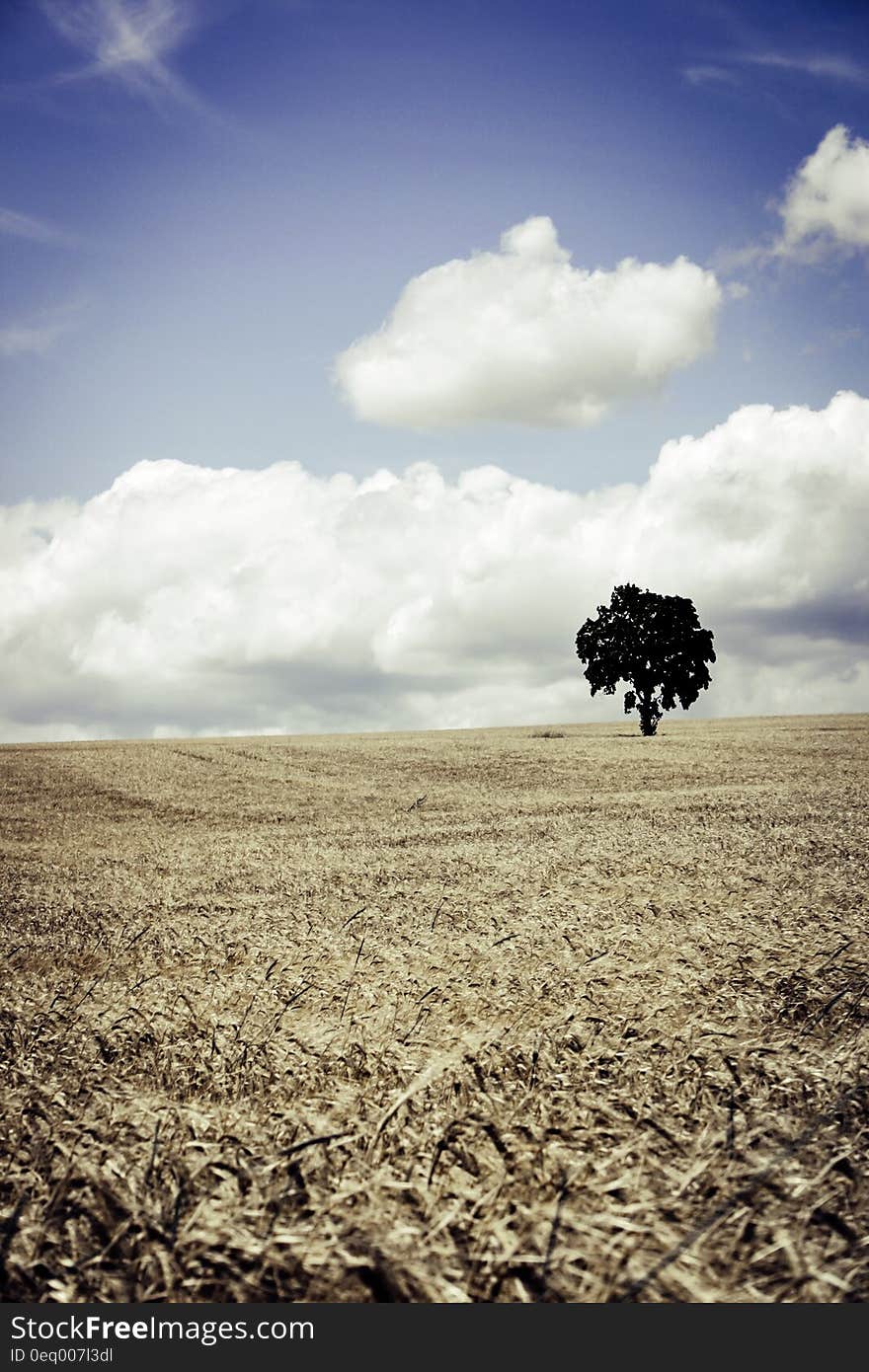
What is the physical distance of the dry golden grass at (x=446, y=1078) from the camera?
3.88 metres

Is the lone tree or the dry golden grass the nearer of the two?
the dry golden grass

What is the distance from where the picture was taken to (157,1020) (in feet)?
23.5

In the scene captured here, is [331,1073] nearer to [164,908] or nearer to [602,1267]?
[602,1267]

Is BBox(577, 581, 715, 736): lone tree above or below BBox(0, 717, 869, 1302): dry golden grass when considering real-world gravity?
above

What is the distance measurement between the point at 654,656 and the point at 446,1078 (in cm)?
5397

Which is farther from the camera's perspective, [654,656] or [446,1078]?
[654,656]

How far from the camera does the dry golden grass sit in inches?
153

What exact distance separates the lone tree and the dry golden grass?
44.0 m

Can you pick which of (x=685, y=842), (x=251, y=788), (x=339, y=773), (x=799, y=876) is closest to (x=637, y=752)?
(x=339, y=773)

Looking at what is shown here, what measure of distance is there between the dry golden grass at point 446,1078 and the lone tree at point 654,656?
4401cm

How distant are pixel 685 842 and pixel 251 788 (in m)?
16.3

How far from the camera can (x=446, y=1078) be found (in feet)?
18.6

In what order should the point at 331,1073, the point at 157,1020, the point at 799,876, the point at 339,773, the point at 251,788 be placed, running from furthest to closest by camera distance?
the point at 339,773, the point at 251,788, the point at 799,876, the point at 157,1020, the point at 331,1073

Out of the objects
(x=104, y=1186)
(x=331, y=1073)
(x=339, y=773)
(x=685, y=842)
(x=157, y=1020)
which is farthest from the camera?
(x=339, y=773)
